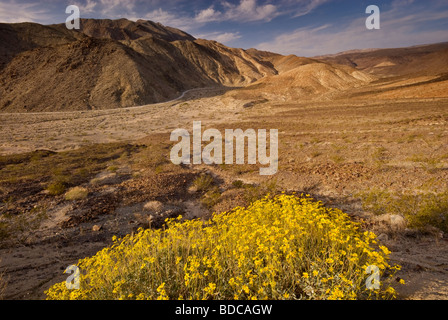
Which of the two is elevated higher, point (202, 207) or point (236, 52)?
point (236, 52)

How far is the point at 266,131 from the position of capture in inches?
873

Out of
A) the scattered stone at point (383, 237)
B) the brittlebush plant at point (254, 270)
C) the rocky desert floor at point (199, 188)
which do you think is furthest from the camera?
the scattered stone at point (383, 237)

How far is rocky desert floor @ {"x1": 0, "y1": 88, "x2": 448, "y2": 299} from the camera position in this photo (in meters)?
5.53

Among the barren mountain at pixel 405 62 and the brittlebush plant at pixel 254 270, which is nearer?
the brittlebush plant at pixel 254 270

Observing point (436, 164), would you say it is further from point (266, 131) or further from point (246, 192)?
point (266, 131)

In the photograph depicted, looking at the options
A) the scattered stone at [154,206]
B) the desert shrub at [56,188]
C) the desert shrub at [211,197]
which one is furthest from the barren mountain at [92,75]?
the scattered stone at [154,206]

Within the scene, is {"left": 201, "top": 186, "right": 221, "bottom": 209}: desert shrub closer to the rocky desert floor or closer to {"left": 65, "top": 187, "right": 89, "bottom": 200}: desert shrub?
the rocky desert floor

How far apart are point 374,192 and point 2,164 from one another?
65.2ft

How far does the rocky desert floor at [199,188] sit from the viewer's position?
5.53 meters

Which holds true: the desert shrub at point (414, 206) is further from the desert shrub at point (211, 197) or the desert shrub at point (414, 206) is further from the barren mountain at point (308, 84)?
the barren mountain at point (308, 84)

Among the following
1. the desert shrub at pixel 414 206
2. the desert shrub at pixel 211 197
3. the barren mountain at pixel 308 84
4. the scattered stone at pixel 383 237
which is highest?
the barren mountain at pixel 308 84
